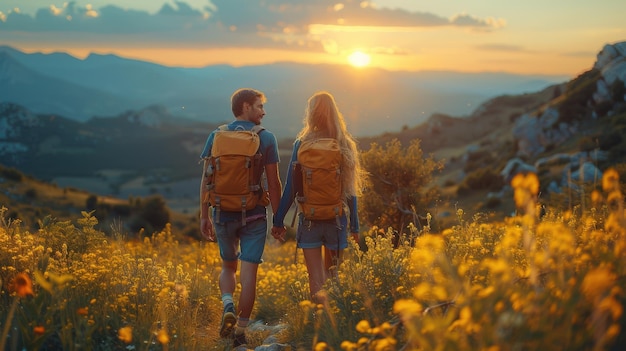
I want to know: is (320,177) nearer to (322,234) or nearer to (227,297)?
(322,234)

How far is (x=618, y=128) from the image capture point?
27.6m

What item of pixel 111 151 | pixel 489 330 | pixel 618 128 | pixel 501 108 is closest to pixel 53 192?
pixel 618 128

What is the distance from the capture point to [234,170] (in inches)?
216

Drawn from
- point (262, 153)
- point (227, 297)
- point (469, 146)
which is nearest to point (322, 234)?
point (262, 153)

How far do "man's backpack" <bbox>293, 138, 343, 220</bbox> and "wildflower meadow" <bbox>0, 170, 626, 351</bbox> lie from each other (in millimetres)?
595

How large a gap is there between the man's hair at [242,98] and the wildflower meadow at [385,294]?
175 cm

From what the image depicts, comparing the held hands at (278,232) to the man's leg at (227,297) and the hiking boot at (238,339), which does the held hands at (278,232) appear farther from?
the hiking boot at (238,339)

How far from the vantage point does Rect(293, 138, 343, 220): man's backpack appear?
5602mm

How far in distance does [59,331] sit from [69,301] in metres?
0.38

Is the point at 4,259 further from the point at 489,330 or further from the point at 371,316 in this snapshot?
the point at 489,330

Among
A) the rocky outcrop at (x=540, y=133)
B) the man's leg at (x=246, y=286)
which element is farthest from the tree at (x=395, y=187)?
the rocky outcrop at (x=540, y=133)

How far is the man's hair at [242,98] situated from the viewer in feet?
18.6

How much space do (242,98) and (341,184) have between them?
129cm

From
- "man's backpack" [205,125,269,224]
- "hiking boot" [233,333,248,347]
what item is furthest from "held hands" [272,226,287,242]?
"hiking boot" [233,333,248,347]
